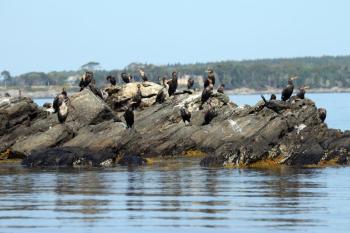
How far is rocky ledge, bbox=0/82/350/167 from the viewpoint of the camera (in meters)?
40.5

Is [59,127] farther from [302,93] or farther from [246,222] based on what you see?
[246,222]

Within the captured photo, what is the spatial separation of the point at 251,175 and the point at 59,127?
1415 cm

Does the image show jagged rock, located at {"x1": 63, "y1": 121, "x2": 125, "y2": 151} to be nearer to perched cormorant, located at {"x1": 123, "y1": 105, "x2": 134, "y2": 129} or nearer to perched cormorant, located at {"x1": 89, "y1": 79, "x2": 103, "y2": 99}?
perched cormorant, located at {"x1": 123, "y1": 105, "x2": 134, "y2": 129}

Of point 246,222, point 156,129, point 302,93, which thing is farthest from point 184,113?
point 246,222

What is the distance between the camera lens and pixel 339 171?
37.3 meters

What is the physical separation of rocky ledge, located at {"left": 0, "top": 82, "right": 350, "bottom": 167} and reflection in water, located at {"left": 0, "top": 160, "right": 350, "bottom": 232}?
2.23 meters

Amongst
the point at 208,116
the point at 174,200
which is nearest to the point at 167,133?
the point at 208,116

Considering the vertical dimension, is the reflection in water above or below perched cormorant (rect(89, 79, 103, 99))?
below

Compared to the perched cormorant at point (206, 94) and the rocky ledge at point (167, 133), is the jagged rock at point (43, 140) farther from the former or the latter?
the perched cormorant at point (206, 94)

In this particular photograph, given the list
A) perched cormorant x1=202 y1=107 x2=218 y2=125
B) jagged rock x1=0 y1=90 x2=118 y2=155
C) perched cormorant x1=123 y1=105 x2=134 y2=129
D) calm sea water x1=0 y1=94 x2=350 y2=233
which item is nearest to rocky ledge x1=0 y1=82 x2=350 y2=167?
jagged rock x1=0 y1=90 x2=118 y2=155

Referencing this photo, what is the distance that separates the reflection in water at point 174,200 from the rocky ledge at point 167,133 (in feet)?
7.33

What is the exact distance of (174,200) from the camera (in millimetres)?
28609

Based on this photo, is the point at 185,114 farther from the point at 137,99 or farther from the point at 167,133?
the point at 137,99

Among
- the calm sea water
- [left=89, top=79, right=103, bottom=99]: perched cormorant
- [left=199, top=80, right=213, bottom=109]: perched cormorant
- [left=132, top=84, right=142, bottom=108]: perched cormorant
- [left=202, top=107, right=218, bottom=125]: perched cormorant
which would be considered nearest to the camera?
the calm sea water
